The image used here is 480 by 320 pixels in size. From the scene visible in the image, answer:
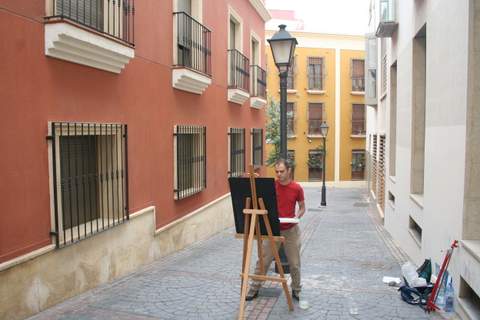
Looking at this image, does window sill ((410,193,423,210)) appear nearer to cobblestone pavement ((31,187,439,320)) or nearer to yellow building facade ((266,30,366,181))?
cobblestone pavement ((31,187,439,320))

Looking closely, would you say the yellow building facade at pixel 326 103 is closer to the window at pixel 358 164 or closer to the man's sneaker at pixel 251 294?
the window at pixel 358 164

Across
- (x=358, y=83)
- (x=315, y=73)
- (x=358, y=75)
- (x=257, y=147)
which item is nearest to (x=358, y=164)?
(x=358, y=83)

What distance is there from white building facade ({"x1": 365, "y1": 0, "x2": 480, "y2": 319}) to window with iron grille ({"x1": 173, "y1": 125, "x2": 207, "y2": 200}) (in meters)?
4.06

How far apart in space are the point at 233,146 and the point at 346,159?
21268 millimetres

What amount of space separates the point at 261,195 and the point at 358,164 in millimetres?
29594

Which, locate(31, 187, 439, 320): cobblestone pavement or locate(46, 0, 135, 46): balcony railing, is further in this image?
locate(46, 0, 135, 46): balcony railing

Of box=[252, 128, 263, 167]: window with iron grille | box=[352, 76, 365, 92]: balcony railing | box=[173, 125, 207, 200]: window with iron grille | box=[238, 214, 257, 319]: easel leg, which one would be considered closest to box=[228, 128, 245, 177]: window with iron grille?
box=[252, 128, 263, 167]: window with iron grille

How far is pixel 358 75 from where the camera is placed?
110ft

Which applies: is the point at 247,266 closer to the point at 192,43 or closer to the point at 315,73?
the point at 192,43

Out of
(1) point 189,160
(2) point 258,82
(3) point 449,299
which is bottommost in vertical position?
(3) point 449,299

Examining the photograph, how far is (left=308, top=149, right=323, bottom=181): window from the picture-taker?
3316cm

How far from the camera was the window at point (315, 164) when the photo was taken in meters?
33.2

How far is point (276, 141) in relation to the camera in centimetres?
2873

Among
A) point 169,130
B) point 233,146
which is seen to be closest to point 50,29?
point 169,130
